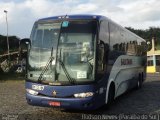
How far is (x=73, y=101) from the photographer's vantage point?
10.6 meters

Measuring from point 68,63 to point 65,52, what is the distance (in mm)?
372

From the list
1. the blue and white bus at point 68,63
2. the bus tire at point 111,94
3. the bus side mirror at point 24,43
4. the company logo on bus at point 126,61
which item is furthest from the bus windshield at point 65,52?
the company logo on bus at point 126,61

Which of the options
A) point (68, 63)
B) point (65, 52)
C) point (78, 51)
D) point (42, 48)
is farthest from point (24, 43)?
point (78, 51)

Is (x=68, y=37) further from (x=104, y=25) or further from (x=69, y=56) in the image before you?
(x=104, y=25)

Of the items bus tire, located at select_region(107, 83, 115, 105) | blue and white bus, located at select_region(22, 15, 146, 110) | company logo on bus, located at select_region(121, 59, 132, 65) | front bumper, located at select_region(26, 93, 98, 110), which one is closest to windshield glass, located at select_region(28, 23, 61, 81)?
blue and white bus, located at select_region(22, 15, 146, 110)

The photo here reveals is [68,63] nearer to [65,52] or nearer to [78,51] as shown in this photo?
[65,52]

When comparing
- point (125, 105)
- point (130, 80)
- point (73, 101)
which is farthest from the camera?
point (130, 80)

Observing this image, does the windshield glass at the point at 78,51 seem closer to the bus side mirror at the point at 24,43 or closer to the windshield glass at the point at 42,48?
the windshield glass at the point at 42,48

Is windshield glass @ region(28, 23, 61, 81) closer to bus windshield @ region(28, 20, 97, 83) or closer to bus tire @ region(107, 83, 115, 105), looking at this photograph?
bus windshield @ region(28, 20, 97, 83)

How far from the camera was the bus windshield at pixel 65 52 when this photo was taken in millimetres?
10742

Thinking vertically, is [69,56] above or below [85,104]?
above

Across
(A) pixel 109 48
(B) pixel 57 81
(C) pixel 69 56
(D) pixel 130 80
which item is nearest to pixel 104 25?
(A) pixel 109 48

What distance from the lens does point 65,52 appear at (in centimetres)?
1092

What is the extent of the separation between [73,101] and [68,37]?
2.04 m
